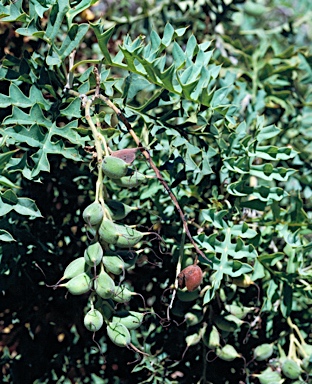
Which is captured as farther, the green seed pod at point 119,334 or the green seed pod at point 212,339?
the green seed pod at point 212,339

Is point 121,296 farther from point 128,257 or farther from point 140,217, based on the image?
point 140,217

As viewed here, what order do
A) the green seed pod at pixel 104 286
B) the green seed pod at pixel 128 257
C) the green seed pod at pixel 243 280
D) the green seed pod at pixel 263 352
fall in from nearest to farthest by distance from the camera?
1. the green seed pod at pixel 104 286
2. the green seed pod at pixel 128 257
3. the green seed pod at pixel 243 280
4. the green seed pod at pixel 263 352

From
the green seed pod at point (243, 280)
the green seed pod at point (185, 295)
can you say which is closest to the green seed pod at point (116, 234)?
the green seed pod at point (185, 295)

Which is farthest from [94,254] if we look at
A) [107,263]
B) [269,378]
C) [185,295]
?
[269,378]

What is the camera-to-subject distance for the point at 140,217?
1.50 metres

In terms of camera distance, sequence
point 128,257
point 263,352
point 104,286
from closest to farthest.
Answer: point 104,286 → point 128,257 → point 263,352

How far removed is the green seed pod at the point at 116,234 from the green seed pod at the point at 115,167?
77 mm

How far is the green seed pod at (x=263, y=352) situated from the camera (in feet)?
4.64

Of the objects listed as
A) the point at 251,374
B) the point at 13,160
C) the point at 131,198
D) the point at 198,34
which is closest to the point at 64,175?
the point at 131,198

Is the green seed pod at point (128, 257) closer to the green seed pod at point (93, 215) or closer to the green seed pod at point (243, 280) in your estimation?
the green seed pod at point (93, 215)

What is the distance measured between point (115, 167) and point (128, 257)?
0.19 meters

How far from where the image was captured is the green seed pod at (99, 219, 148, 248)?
3.38ft

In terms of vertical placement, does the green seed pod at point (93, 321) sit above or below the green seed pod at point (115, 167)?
below

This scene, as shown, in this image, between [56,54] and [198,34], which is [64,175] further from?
→ [198,34]
